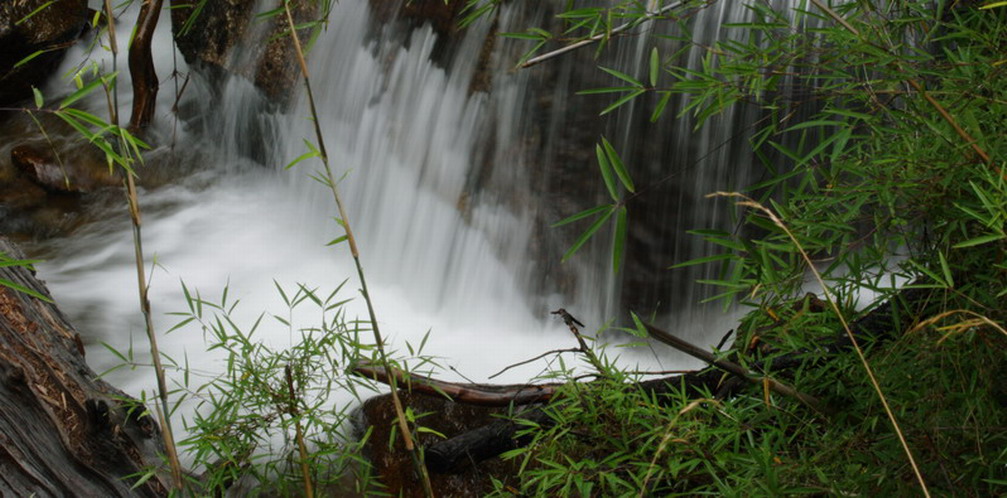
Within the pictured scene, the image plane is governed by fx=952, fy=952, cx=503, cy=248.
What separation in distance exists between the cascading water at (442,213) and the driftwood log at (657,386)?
1.14 metres

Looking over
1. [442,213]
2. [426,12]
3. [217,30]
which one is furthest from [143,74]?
[442,213]

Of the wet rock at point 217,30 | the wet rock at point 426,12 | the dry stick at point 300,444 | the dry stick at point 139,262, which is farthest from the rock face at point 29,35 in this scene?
the dry stick at point 139,262

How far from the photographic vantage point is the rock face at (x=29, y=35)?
18.0ft

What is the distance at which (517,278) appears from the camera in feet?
13.5

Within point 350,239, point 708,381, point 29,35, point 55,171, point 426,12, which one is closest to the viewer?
point 350,239

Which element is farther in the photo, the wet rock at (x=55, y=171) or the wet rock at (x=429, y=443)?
the wet rock at (x=55, y=171)

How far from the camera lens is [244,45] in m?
5.02

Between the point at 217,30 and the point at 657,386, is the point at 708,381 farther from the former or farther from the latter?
the point at 217,30

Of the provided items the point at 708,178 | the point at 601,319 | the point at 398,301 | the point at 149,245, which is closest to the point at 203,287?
the point at 149,245

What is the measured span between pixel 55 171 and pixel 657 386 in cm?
400

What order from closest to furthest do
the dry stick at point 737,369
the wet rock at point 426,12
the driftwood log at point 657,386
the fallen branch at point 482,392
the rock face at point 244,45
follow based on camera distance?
the dry stick at point 737,369, the driftwood log at point 657,386, the fallen branch at point 482,392, the wet rock at point 426,12, the rock face at point 244,45

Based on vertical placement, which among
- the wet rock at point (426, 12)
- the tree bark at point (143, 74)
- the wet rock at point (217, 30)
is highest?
the wet rock at point (426, 12)

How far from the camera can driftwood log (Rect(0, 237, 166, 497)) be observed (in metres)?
1.48

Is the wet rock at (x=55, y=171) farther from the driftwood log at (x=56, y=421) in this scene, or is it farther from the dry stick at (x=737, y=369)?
the dry stick at (x=737, y=369)
